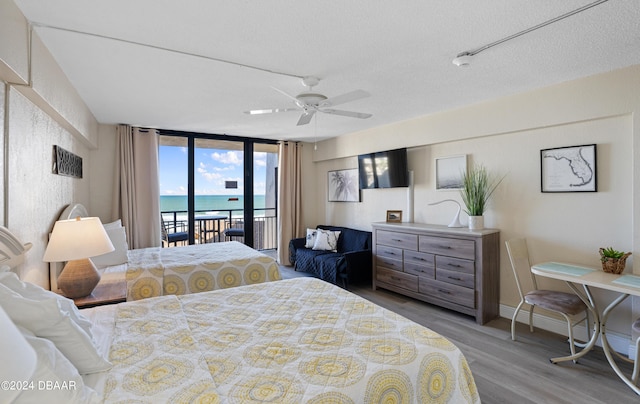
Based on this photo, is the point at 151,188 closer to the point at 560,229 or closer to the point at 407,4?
the point at 407,4

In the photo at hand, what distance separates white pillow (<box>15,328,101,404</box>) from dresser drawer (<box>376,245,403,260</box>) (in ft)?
11.8

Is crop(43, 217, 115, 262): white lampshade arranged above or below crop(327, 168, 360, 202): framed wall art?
below

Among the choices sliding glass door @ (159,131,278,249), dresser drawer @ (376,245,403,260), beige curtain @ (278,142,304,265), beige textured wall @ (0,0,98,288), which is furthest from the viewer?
beige curtain @ (278,142,304,265)

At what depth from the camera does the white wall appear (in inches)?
106

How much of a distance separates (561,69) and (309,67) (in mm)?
2160

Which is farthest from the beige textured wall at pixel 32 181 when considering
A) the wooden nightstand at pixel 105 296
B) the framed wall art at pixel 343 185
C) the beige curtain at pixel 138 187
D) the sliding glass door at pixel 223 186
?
the framed wall art at pixel 343 185

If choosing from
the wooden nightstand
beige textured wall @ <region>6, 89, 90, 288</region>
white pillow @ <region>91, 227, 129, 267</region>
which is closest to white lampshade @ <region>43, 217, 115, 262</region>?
beige textured wall @ <region>6, 89, 90, 288</region>

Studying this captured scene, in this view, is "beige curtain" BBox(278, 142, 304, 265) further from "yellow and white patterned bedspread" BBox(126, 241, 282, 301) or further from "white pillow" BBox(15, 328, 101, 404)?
"white pillow" BBox(15, 328, 101, 404)

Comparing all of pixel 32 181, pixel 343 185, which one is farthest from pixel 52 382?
pixel 343 185

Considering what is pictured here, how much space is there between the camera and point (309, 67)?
2.55m

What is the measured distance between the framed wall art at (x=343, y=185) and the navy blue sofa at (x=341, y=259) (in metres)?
0.59

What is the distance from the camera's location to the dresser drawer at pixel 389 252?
13.7ft

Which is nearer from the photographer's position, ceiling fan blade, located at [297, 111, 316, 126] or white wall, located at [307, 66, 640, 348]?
white wall, located at [307, 66, 640, 348]

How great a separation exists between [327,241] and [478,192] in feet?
8.59
